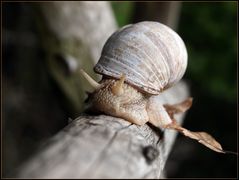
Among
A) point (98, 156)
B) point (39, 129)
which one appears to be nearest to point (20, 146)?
point (39, 129)

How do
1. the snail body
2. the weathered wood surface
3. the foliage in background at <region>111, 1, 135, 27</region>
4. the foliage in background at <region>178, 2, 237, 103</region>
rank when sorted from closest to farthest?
the weathered wood surface, the snail body, the foliage in background at <region>111, 1, 135, 27</region>, the foliage in background at <region>178, 2, 237, 103</region>

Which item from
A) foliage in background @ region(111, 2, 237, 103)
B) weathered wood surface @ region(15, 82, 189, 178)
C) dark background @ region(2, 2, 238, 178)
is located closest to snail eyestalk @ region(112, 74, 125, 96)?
weathered wood surface @ region(15, 82, 189, 178)

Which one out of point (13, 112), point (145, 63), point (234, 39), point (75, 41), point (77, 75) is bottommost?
point (13, 112)

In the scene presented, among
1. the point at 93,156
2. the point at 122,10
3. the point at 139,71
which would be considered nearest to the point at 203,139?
the point at 139,71

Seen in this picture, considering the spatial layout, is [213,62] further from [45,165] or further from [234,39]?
[45,165]

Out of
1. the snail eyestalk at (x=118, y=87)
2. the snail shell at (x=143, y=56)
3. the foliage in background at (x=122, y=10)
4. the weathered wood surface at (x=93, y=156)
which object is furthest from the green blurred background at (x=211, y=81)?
the weathered wood surface at (x=93, y=156)

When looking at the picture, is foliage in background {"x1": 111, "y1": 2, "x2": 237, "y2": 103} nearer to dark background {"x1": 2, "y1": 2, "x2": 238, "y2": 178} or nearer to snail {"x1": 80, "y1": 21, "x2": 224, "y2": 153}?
dark background {"x1": 2, "y1": 2, "x2": 238, "y2": 178}
